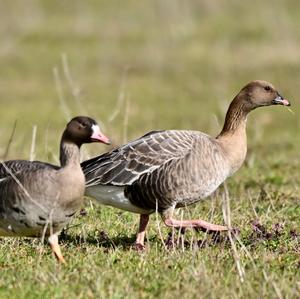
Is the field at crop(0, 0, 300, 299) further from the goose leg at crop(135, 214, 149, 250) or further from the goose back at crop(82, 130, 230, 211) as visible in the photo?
the goose back at crop(82, 130, 230, 211)

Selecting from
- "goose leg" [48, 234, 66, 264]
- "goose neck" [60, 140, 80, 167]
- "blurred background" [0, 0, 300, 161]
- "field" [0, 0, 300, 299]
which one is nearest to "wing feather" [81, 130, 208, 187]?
"field" [0, 0, 300, 299]

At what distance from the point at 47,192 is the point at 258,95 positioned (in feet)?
8.54

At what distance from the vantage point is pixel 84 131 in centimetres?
618

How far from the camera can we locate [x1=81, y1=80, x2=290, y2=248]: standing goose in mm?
7082

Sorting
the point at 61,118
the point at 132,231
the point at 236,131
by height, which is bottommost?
the point at 61,118

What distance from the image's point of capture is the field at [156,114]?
18.6 ft

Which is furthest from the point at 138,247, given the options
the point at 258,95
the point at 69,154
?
the point at 258,95

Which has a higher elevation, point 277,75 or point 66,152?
point 66,152

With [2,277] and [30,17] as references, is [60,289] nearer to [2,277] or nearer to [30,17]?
[2,277]

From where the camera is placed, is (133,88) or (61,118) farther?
(133,88)

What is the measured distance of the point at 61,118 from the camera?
701 inches

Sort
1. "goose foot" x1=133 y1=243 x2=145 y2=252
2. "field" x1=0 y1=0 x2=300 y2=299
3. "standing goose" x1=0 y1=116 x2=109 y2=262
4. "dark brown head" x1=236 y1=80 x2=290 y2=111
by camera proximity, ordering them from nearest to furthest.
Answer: "field" x1=0 y1=0 x2=300 y2=299, "standing goose" x1=0 y1=116 x2=109 y2=262, "goose foot" x1=133 y1=243 x2=145 y2=252, "dark brown head" x1=236 y1=80 x2=290 y2=111

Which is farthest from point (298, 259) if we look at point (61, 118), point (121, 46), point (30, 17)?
point (30, 17)

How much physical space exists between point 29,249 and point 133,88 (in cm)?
1441
